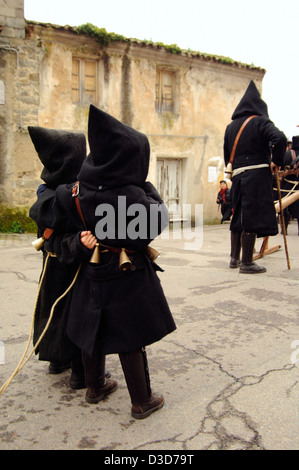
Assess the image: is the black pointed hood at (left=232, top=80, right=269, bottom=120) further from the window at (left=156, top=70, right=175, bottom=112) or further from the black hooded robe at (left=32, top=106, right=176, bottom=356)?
the window at (left=156, top=70, right=175, bottom=112)

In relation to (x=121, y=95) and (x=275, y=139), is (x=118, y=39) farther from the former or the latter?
(x=275, y=139)

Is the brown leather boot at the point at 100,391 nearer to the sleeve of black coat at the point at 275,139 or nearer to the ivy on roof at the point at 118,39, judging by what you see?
the sleeve of black coat at the point at 275,139

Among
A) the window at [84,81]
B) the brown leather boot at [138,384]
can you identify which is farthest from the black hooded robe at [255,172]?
the window at [84,81]

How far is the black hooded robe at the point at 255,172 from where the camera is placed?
5156mm

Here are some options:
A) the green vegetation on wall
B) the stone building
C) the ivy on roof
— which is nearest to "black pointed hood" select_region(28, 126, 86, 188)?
the green vegetation on wall

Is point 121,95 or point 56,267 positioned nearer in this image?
point 56,267

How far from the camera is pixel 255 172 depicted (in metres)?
5.23

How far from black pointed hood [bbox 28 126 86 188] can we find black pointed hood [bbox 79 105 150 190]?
0.39m

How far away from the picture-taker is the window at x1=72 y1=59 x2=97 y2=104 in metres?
12.0

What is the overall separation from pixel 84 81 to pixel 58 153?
10.4 m

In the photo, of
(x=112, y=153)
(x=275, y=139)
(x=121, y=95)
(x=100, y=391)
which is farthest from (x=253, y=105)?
(x=121, y=95)

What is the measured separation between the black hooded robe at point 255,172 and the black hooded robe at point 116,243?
10.4ft

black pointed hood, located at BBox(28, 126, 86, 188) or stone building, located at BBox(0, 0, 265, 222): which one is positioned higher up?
stone building, located at BBox(0, 0, 265, 222)
